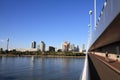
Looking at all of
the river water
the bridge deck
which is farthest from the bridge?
the river water

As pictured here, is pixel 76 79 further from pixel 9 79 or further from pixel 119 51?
pixel 119 51

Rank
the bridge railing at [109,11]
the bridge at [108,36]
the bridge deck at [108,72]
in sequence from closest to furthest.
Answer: the bridge railing at [109,11] → the bridge at [108,36] → the bridge deck at [108,72]

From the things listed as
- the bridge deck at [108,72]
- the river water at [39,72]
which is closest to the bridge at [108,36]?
the bridge deck at [108,72]

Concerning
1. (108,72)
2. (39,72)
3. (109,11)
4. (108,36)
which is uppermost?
(109,11)


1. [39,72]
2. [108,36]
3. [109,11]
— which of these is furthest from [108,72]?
[39,72]

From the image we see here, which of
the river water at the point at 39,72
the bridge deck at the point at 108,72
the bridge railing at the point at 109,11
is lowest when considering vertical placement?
the river water at the point at 39,72

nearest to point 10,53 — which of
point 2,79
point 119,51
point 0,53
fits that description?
point 0,53

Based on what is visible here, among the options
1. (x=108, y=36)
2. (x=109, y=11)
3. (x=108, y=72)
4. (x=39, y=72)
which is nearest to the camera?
(x=109, y=11)

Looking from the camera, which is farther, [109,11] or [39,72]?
[39,72]

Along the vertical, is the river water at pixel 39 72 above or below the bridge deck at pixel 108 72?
below

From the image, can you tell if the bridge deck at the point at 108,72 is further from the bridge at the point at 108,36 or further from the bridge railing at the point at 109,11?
the bridge railing at the point at 109,11

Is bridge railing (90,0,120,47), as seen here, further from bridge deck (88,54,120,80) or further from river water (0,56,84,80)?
river water (0,56,84,80)

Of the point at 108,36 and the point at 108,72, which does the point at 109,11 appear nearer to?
the point at 108,36

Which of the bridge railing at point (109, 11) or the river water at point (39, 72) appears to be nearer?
the bridge railing at point (109, 11)
